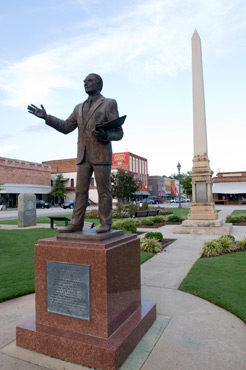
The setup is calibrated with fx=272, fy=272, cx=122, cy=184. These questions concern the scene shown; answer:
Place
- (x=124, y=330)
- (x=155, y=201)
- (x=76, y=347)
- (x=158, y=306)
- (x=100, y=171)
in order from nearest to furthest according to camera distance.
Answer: (x=76, y=347) < (x=124, y=330) < (x=100, y=171) < (x=158, y=306) < (x=155, y=201)

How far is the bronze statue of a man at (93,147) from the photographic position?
3.82 m

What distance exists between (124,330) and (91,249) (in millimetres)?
1048

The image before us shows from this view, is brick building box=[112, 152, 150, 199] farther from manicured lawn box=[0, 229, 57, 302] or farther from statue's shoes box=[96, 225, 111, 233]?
statue's shoes box=[96, 225, 111, 233]

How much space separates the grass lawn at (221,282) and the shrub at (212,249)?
50cm

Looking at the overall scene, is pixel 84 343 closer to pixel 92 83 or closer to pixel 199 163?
pixel 92 83

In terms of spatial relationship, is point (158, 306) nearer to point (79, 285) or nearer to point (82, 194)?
point (79, 285)

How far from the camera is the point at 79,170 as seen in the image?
3.96 meters

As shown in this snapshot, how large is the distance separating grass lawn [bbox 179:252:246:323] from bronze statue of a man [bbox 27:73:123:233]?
96.0 inches

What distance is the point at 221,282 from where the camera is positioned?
5582mm

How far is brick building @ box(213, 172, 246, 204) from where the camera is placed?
141 feet

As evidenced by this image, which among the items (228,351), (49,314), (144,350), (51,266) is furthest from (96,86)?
(228,351)

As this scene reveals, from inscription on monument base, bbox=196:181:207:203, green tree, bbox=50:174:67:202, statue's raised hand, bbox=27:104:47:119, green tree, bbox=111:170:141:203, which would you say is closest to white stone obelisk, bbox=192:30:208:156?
inscription on monument base, bbox=196:181:207:203

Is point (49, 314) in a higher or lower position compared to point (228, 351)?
higher

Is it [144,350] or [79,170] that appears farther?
[79,170]
